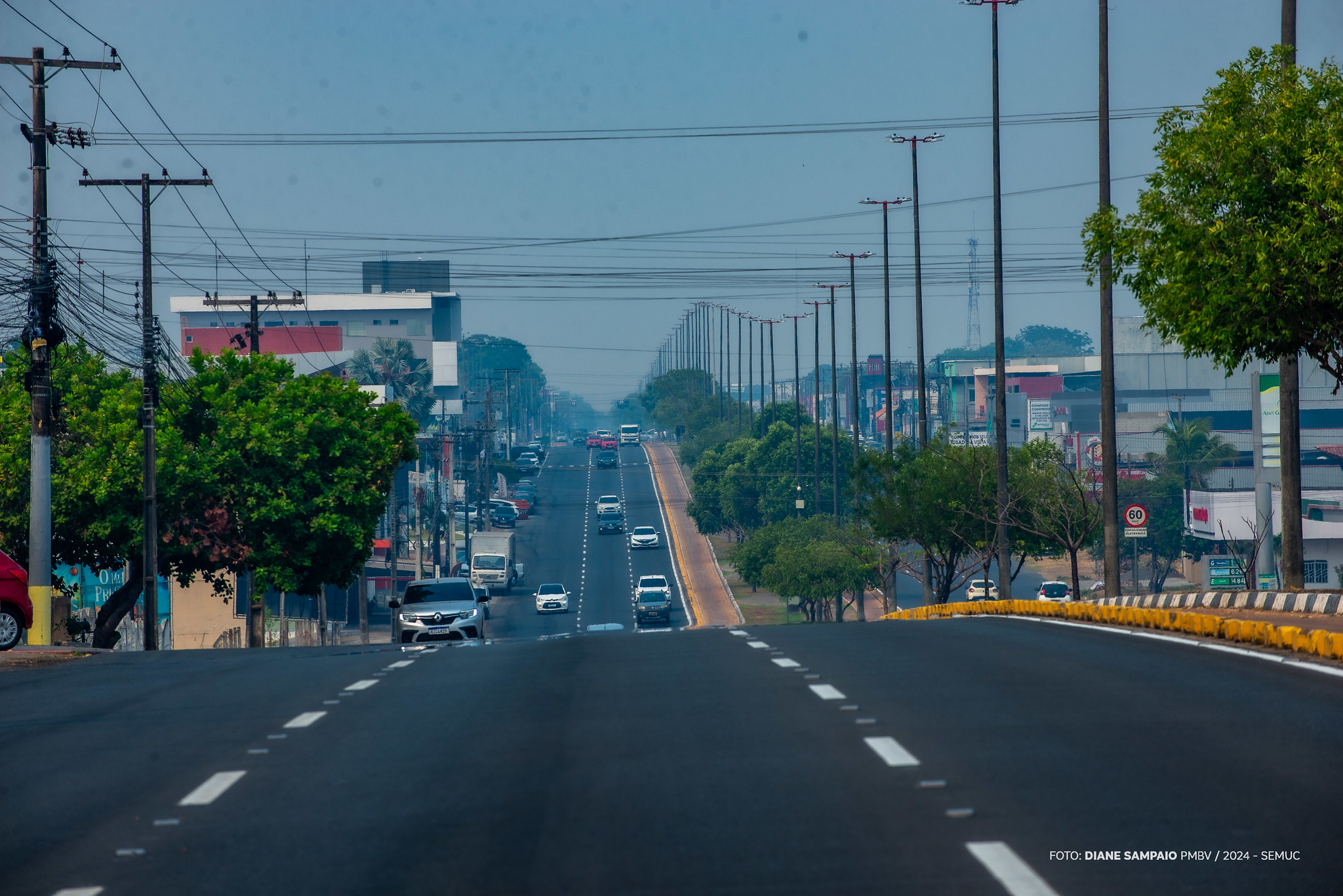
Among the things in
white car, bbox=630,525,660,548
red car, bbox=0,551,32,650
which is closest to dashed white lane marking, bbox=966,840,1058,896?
red car, bbox=0,551,32,650

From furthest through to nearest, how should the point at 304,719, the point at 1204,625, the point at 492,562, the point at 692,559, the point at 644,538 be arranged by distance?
the point at 692,559, the point at 644,538, the point at 492,562, the point at 1204,625, the point at 304,719

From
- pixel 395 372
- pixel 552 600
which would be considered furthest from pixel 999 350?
pixel 395 372

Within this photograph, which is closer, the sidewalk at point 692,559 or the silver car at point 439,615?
the silver car at point 439,615

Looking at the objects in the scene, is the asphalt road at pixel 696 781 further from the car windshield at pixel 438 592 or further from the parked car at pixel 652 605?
the parked car at pixel 652 605

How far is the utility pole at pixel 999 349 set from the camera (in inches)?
1526

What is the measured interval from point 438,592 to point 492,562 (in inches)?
1940

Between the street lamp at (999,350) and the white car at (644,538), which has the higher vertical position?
the street lamp at (999,350)

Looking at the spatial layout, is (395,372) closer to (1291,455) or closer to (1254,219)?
(1291,455)

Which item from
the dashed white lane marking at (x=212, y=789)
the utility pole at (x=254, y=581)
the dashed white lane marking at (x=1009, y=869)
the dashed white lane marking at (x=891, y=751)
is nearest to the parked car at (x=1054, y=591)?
the utility pole at (x=254, y=581)

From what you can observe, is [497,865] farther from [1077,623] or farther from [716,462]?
[716,462]

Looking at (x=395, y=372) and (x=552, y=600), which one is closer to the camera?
(x=552, y=600)

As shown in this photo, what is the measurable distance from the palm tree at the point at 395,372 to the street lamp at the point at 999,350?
260 ft

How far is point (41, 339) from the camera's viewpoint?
28.2 m

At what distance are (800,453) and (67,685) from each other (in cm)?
8861
